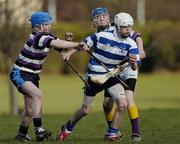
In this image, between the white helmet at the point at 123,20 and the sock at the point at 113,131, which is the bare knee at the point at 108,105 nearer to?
the sock at the point at 113,131

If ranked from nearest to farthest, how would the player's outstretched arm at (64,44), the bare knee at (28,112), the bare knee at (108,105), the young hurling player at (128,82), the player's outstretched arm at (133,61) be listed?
the player's outstretched arm at (64,44) → the player's outstretched arm at (133,61) → the young hurling player at (128,82) → the bare knee at (28,112) → the bare knee at (108,105)

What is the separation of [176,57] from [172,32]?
1761 cm

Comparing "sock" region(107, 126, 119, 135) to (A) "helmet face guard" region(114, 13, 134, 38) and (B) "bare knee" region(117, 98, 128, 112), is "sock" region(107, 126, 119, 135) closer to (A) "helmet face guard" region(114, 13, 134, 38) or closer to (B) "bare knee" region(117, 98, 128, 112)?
(B) "bare knee" region(117, 98, 128, 112)

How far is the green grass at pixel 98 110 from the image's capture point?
12242 mm

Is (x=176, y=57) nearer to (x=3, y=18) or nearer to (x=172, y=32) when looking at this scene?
(x=172, y=32)

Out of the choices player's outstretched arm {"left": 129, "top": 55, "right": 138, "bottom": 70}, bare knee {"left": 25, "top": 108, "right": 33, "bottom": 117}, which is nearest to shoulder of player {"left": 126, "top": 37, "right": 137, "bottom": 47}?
player's outstretched arm {"left": 129, "top": 55, "right": 138, "bottom": 70}

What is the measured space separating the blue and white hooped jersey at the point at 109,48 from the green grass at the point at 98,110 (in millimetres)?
1147

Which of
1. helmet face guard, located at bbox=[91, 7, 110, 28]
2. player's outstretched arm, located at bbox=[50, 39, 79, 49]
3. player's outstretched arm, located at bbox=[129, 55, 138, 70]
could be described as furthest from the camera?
helmet face guard, located at bbox=[91, 7, 110, 28]

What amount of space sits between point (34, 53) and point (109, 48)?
1112 millimetres

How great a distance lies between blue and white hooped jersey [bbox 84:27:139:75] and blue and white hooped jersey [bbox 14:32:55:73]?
0.63 metres

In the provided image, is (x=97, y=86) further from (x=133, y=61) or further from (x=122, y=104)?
(x=133, y=61)

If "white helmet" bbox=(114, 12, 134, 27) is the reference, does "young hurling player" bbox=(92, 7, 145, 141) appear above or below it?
below

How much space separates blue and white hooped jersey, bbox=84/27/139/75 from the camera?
11273mm

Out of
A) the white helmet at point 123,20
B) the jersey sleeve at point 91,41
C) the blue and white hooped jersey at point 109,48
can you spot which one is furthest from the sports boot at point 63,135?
the white helmet at point 123,20
